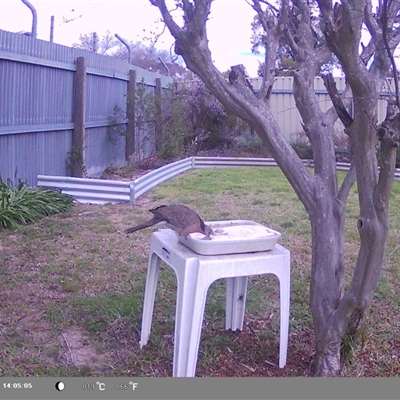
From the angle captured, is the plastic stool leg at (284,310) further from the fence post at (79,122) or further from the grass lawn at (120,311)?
the fence post at (79,122)

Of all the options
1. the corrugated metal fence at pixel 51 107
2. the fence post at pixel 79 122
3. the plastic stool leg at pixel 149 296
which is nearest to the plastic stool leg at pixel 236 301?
the plastic stool leg at pixel 149 296

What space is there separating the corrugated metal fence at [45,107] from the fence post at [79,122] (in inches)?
2.6

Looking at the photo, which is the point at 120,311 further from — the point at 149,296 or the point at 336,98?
the point at 336,98

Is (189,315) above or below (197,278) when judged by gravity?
below

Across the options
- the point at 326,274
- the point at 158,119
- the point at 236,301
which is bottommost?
the point at 236,301

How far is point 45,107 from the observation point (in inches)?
332

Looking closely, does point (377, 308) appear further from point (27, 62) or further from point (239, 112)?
point (27, 62)

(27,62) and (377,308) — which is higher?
(27,62)

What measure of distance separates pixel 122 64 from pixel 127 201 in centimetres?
412

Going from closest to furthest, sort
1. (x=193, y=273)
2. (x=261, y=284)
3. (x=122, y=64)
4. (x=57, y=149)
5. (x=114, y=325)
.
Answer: (x=193, y=273), (x=114, y=325), (x=261, y=284), (x=57, y=149), (x=122, y=64)

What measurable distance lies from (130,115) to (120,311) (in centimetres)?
781

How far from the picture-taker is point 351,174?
343cm

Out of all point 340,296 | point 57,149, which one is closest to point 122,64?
point 57,149

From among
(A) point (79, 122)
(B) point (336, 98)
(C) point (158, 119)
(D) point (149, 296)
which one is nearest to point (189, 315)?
(D) point (149, 296)
